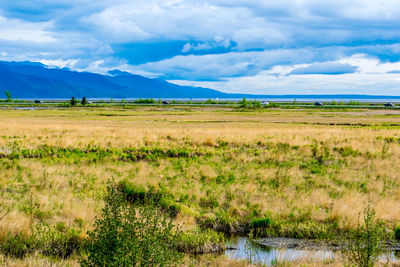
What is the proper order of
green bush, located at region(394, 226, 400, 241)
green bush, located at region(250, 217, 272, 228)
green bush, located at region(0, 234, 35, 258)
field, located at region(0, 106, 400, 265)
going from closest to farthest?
green bush, located at region(0, 234, 35, 258)
green bush, located at region(394, 226, 400, 241)
field, located at region(0, 106, 400, 265)
green bush, located at region(250, 217, 272, 228)

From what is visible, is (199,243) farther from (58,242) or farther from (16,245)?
(16,245)

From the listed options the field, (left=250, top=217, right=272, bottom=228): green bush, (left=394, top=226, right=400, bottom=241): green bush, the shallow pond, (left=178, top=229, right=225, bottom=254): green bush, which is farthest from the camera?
(left=250, top=217, right=272, bottom=228): green bush

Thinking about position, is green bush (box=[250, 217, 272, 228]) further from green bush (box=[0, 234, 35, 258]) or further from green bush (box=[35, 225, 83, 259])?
green bush (box=[0, 234, 35, 258])

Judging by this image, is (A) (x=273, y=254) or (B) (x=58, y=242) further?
(A) (x=273, y=254)

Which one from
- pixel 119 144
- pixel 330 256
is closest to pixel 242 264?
pixel 330 256

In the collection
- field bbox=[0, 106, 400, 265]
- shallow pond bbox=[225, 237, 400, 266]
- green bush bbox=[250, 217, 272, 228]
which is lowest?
shallow pond bbox=[225, 237, 400, 266]

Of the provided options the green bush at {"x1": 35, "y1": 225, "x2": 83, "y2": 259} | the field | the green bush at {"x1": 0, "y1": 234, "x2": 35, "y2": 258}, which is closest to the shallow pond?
the field

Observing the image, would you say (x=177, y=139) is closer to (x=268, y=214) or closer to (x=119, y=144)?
(x=119, y=144)

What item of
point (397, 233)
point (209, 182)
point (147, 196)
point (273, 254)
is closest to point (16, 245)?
point (147, 196)

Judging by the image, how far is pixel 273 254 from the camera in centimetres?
998

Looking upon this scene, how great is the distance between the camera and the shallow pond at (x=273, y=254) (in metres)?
9.19

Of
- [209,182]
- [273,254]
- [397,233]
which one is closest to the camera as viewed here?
[273,254]

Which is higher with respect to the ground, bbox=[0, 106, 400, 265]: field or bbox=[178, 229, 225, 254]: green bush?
bbox=[0, 106, 400, 265]: field

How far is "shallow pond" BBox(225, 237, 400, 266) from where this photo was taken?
9.19 meters
